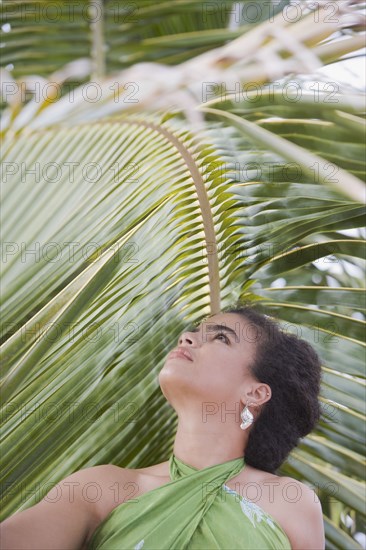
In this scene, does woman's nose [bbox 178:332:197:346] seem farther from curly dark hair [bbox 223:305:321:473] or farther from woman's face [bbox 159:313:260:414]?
curly dark hair [bbox 223:305:321:473]

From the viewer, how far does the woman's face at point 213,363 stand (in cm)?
147

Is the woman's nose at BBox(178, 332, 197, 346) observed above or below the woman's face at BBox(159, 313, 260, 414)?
above

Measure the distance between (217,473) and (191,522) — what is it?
0.39 ft

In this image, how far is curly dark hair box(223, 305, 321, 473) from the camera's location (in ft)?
5.23

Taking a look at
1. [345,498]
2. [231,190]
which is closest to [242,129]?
[231,190]

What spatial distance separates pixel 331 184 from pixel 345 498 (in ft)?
3.11

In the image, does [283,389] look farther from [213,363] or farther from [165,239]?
[165,239]

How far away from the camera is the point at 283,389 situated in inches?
63.8

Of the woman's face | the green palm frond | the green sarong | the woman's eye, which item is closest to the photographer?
the green palm frond

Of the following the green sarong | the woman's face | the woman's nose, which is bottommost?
the green sarong

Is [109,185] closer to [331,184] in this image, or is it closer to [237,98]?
[237,98]

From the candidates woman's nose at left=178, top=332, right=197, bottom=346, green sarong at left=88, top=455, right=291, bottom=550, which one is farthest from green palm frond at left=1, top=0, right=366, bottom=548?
green sarong at left=88, top=455, right=291, bottom=550

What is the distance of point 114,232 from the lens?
1299mm

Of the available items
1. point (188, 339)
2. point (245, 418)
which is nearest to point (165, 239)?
point (188, 339)
